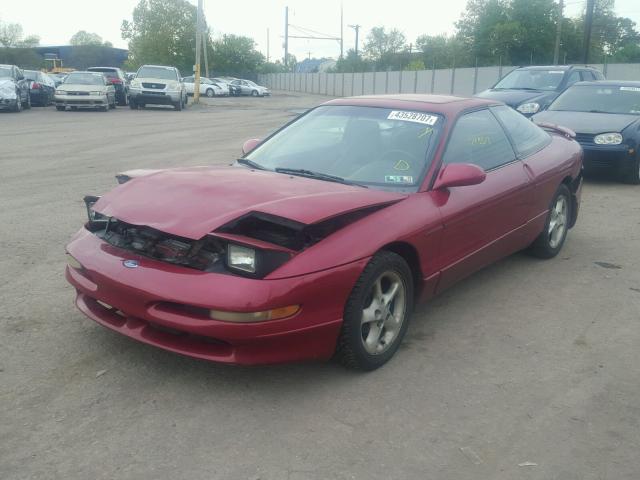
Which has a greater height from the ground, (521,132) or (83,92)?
(521,132)

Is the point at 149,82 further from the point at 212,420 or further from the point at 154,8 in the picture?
the point at 154,8

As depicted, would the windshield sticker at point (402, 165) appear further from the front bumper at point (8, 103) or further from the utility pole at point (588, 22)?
the utility pole at point (588, 22)

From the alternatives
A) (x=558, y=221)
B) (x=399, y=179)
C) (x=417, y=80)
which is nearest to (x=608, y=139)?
(x=558, y=221)

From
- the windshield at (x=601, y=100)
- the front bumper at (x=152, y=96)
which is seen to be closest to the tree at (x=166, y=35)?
the front bumper at (x=152, y=96)

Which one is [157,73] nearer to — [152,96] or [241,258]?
[152,96]

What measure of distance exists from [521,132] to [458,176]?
1711mm

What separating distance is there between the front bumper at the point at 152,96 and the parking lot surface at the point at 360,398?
22059 mm

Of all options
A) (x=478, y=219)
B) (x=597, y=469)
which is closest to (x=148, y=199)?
(x=478, y=219)

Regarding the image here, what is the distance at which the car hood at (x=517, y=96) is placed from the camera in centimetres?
1290

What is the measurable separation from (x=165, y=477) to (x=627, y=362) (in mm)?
2656

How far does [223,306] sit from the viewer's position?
121 inches

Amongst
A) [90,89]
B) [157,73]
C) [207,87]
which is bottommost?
[207,87]

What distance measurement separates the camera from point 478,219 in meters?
4.42

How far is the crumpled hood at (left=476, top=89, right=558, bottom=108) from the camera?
12.9 meters
